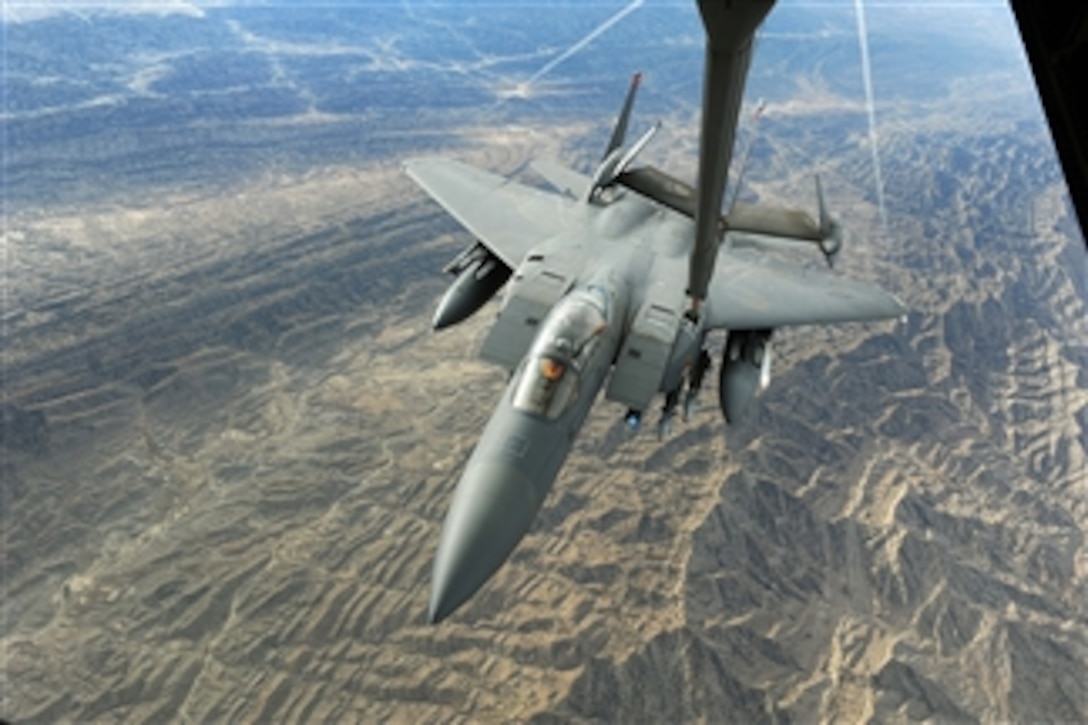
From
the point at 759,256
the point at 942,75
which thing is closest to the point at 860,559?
the point at 759,256

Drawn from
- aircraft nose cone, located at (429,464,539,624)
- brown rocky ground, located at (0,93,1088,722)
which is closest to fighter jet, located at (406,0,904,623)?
aircraft nose cone, located at (429,464,539,624)

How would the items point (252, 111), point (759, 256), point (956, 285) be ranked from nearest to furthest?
point (759, 256) < point (956, 285) < point (252, 111)

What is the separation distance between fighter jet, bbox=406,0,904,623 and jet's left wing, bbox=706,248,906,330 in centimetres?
5

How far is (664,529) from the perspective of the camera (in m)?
40.2

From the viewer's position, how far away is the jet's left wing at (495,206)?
1673 cm

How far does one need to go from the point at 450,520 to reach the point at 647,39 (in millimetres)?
166741

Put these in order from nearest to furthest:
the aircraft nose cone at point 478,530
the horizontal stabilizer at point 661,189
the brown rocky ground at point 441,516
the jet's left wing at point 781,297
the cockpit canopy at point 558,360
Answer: the aircraft nose cone at point 478,530
the cockpit canopy at point 558,360
the horizontal stabilizer at point 661,189
the jet's left wing at point 781,297
the brown rocky ground at point 441,516

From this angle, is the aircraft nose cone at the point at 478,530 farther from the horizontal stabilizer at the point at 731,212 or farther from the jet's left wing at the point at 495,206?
the jet's left wing at the point at 495,206

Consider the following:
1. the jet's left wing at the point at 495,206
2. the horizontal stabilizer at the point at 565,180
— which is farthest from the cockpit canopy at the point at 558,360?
the horizontal stabilizer at the point at 565,180

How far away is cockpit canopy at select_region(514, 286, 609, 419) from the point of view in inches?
406

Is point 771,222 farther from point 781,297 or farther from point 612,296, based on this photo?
point 781,297

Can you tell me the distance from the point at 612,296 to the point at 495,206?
24.1 feet

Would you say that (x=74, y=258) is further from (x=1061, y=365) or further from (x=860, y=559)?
(x=1061, y=365)

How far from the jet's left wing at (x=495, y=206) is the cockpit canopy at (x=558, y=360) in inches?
185
